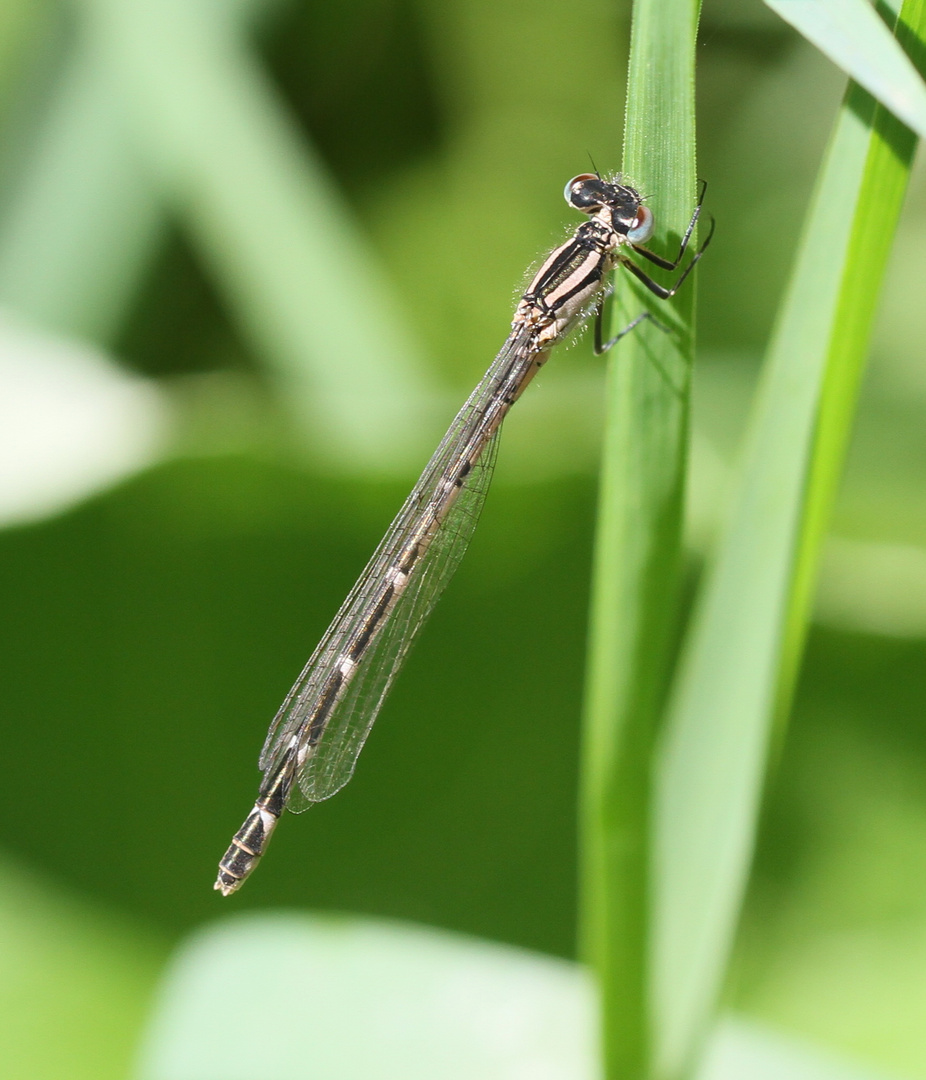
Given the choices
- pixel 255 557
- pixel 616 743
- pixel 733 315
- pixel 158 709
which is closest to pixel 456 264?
pixel 733 315

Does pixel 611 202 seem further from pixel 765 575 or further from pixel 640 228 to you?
pixel 765 575

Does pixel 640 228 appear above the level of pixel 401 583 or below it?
above

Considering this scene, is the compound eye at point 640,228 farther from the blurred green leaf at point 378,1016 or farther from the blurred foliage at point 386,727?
the blurred green leaf at point 378,1016

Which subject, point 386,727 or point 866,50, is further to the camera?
point 386,727

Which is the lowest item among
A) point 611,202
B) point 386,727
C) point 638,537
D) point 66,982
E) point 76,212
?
point 66,982

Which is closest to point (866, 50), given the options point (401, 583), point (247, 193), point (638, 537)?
point (638, 537)

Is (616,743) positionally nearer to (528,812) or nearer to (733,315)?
(528,812)

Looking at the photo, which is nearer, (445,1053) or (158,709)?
(445,1053)

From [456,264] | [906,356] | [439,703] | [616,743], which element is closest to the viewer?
[616,743]
